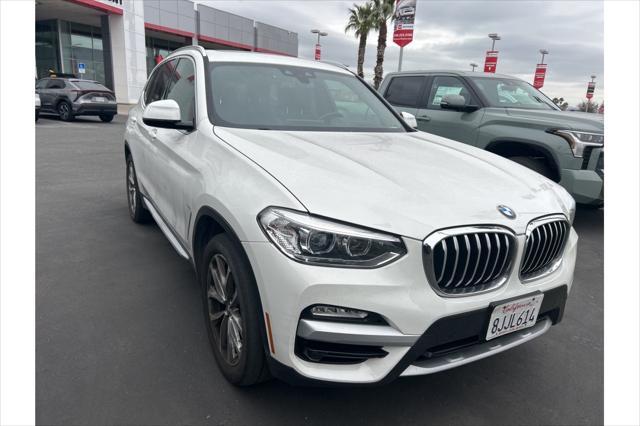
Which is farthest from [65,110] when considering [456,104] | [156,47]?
[156,47]

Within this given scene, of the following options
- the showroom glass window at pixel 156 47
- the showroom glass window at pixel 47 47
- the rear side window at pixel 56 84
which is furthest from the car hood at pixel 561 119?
the showroom glass window at pixel 156 47

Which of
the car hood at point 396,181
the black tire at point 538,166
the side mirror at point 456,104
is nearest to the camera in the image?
the car hood at point 396,181

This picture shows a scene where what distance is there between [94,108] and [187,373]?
15.9m

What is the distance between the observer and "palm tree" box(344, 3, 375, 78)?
2633cm

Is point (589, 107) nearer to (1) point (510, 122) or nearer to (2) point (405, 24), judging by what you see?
(2) point (405, 24)

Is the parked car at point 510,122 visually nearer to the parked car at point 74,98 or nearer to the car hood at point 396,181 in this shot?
the car hood at point 396,181

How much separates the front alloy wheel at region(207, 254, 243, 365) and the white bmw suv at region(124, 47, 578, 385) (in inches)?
0.4

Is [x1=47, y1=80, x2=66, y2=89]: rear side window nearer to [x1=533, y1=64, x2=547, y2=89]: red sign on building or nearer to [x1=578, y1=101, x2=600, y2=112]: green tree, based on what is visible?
[x1=578, y1=101, x2=600, y2=112]: green tree

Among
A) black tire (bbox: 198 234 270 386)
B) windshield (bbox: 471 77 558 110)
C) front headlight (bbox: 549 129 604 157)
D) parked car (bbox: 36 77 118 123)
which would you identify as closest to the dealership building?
parked car (bbox: 36 77 118 123)

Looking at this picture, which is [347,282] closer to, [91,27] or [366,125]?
[366,125]

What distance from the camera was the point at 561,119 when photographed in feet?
17.5

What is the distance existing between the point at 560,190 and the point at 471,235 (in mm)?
1134

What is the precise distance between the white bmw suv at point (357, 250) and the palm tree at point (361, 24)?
2592 cm

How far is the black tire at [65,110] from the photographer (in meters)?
15.7
